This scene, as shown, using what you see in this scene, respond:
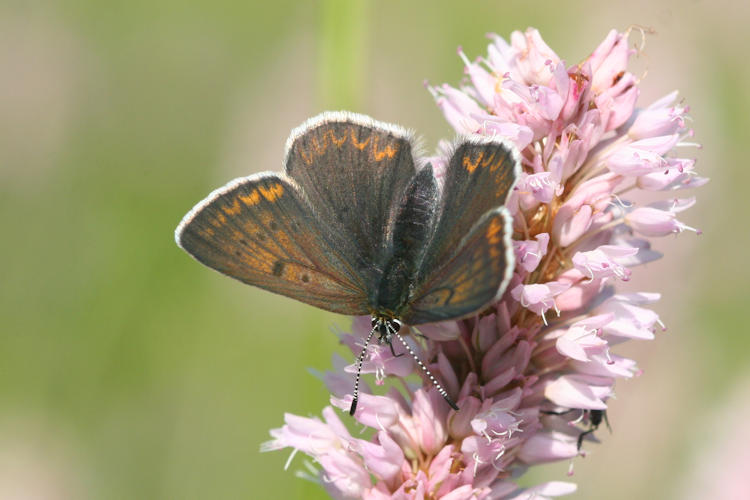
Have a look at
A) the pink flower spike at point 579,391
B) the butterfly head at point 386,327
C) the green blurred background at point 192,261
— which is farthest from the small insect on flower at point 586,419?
the green blurred background at point 192,261

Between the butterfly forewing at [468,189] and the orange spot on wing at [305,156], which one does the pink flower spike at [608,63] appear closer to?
the butterfly forewing at [468,189]

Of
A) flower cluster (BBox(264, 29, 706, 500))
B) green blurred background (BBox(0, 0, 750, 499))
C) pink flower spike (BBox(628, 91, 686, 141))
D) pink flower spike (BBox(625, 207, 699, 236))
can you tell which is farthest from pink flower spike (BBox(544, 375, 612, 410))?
green blurred background (BBox(0, 0, 750, 499))

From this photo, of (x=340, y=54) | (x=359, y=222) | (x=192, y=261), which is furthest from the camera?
(x=192, y=261)

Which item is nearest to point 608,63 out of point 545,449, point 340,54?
point 545,449

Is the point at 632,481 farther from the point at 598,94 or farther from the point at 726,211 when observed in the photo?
the point at 598,94

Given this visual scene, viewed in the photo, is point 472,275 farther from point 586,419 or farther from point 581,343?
point 586,419

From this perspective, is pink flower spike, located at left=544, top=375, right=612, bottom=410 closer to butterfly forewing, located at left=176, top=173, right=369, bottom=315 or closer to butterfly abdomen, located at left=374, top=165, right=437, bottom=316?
butterfly abdomen, located at left=374, top=165, right=437, bottom=316

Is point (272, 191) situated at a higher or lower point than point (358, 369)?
higher
